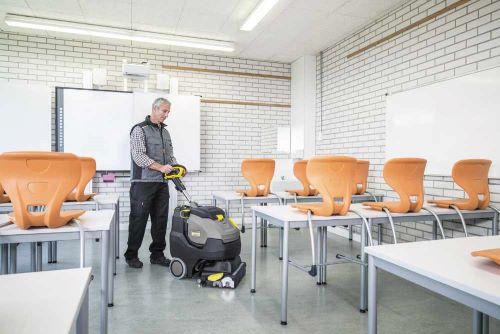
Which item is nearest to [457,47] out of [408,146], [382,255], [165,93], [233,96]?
[408,146]

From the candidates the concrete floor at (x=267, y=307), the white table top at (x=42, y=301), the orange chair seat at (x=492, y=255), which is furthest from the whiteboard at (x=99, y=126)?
the orange chair seat at (x=492, y=255)

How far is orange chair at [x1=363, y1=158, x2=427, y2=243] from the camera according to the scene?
270cm

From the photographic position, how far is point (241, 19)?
4980mm

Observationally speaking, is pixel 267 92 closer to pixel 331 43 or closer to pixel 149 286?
pixel 331 43

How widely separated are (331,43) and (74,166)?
500 centimetres

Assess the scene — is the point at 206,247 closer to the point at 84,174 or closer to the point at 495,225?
→ the point at 84,174

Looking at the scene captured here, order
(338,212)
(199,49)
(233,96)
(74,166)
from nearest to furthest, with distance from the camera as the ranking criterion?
(74,166) < (338,212) < (199,49) < (233,96)

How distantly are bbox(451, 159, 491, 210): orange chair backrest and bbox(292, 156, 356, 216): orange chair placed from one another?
3.48 feet

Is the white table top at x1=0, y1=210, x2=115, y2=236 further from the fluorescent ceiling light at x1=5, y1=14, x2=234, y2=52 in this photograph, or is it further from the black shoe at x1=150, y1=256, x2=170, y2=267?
the fluorescent ceiling light at x1=5, y1=14, x2=234, y2=52

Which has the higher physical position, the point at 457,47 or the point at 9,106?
the point at 457,47

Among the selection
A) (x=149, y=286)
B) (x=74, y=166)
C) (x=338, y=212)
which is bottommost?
(x=149, y=286)

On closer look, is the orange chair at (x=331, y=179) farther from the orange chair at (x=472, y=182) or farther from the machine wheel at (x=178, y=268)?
the machine wheel at (x=178, y=268)

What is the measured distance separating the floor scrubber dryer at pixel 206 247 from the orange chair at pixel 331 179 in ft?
2.93

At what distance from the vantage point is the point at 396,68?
4.59 metres
